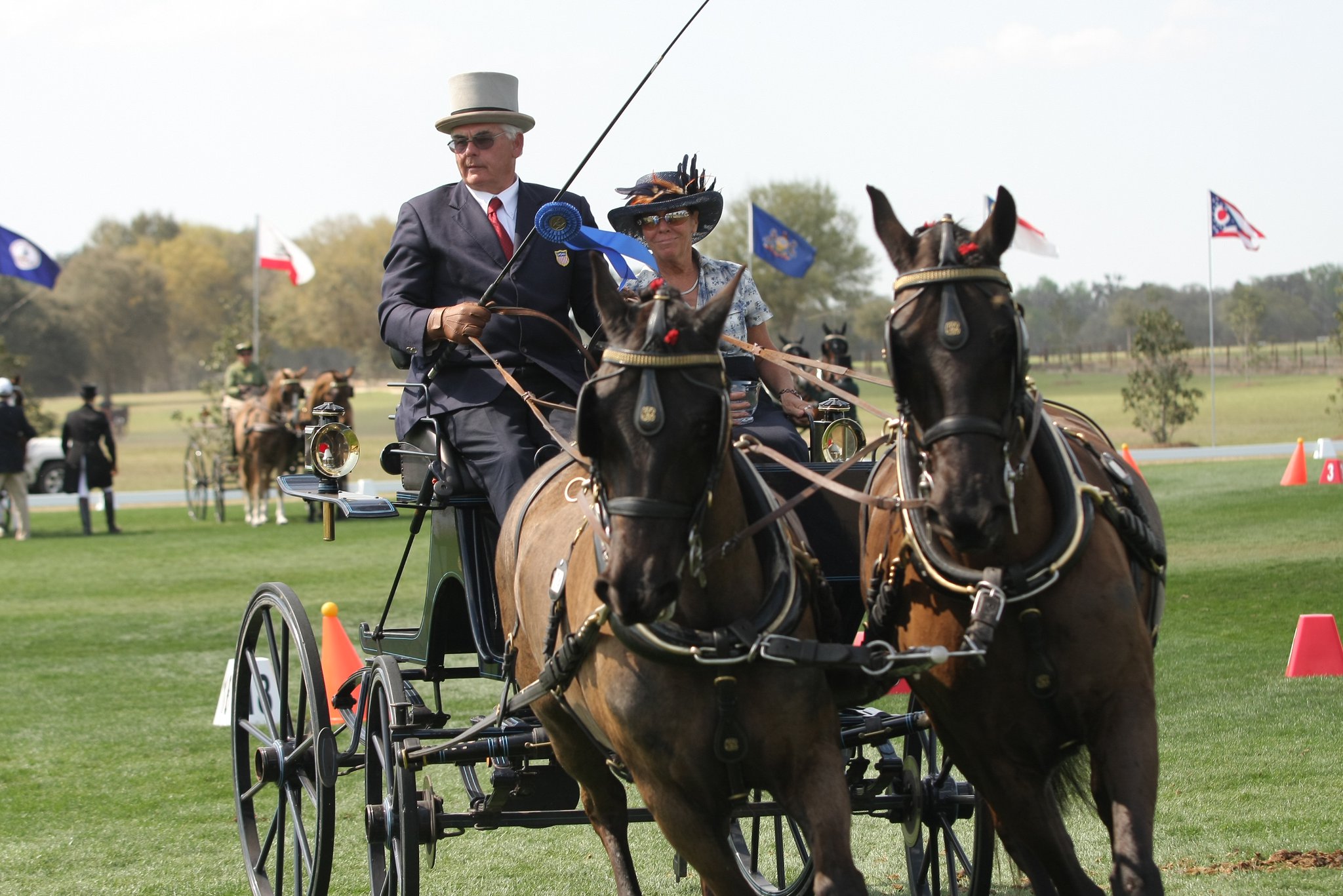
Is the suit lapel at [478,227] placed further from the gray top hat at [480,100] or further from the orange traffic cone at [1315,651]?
the orange traffic cone at [1315,651]

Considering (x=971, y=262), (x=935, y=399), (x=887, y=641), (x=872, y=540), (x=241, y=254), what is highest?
(x=241, y=254)

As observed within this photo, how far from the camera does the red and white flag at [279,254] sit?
3091 centimetres

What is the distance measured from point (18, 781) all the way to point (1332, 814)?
21.4 feet

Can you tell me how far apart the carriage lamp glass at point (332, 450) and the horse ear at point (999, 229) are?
275 centimetres

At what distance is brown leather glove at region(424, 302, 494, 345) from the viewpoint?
4738mm

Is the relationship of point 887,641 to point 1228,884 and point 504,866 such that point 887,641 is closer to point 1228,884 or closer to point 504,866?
point 1228,884

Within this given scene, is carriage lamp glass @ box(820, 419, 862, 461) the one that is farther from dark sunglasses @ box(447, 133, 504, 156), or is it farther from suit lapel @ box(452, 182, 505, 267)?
dark sunglasses @ box(447, 133, 504, 156)

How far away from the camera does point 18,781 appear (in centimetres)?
786

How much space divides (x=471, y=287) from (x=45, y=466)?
28.1 m

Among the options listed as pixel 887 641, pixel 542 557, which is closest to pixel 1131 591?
pixel 887 641

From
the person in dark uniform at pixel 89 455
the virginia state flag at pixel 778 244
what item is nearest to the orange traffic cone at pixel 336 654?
the person in dark uniform at pixel 89 455

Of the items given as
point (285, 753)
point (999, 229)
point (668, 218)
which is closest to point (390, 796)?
point (285, 753)

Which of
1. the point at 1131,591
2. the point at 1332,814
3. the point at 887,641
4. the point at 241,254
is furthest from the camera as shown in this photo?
the point at 241,254

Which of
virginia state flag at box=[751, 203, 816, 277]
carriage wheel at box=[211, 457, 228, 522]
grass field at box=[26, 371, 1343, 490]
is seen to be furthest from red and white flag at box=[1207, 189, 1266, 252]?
carriage wheel at box=[211, 457, 228, 522]
